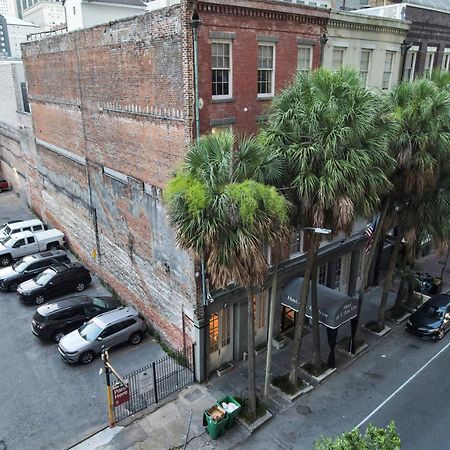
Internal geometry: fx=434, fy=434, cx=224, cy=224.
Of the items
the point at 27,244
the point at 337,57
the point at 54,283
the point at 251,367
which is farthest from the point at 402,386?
the point at 27,244

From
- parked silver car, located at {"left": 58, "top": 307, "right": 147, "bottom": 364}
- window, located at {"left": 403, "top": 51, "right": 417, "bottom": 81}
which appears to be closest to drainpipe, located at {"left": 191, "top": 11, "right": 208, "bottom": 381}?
parked silver car, located at {"left": 58, "top": 307, "right": 147, "bottom": 364}

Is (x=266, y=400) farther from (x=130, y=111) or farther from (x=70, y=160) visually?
(x=70, y=160)

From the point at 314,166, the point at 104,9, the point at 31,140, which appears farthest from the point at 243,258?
the point at 31,140

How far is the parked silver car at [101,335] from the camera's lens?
1902 centimetres

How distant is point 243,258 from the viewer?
1274cm

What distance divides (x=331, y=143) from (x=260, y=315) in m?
9.90

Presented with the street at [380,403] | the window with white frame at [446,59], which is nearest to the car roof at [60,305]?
the street at [380,403]

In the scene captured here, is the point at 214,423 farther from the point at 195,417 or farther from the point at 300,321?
the point at 300,321

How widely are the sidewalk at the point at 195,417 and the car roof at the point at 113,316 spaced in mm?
4745

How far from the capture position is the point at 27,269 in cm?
2627

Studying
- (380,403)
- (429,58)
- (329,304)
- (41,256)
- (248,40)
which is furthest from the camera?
(41,256)

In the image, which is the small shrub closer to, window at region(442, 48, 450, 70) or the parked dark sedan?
the parked dark sedan

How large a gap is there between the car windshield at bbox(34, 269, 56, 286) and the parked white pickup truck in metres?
5.77

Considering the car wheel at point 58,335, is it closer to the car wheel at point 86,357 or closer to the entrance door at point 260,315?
the car wheel at point 86,357
